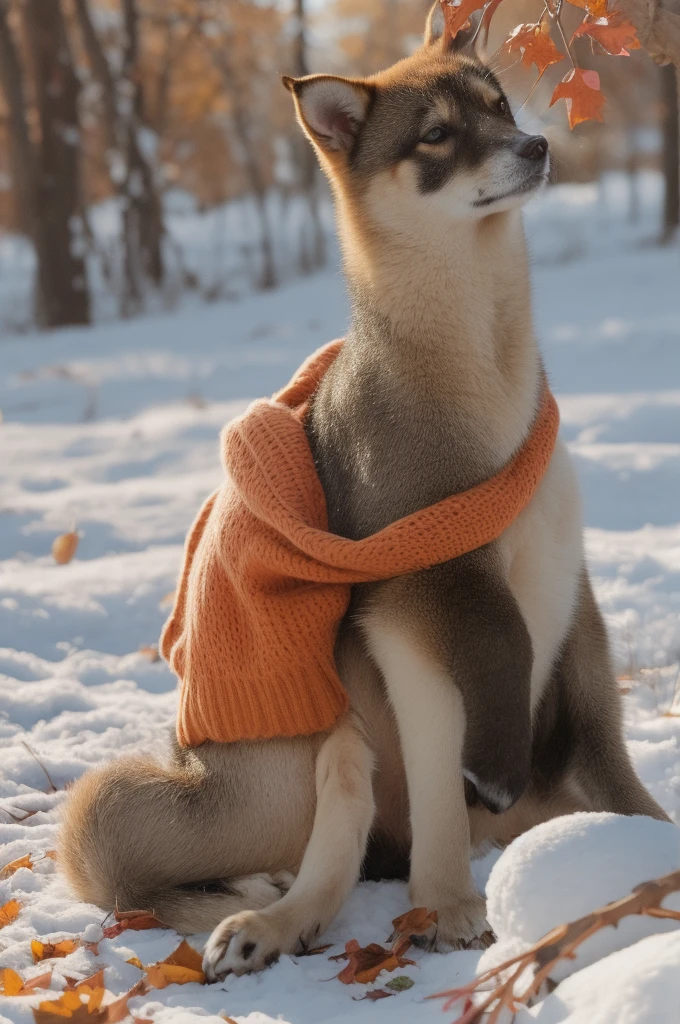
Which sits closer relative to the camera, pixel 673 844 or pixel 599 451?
pixel 673 844

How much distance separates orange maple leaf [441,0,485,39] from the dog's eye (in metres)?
0.20

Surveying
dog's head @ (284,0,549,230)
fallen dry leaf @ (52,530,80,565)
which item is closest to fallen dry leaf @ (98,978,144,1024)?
dog's head @ (284,0,549,230)

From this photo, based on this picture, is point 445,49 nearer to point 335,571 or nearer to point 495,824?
point 335,571

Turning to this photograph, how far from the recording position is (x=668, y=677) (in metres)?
3.44

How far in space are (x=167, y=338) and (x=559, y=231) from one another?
851 cm

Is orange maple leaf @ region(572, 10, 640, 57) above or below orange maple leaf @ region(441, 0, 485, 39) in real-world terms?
below

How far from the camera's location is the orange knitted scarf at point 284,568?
2266 mm

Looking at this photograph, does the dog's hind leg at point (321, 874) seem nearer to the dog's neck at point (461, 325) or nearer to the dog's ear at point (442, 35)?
the dog's neck at point (461, 325)

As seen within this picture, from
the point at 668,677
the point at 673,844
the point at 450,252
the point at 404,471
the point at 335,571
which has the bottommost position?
the point at 668,677

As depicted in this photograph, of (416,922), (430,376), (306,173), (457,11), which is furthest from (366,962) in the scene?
(306,173)

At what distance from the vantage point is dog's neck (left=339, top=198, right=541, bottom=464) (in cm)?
238

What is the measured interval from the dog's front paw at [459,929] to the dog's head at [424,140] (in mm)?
1442

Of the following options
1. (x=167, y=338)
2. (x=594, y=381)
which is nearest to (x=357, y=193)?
(x=594, y=381)

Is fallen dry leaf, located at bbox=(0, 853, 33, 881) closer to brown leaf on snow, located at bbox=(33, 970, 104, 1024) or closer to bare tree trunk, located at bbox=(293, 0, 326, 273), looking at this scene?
brown leaf on snow, located at bbox=(33, 970, 104, 1024)
